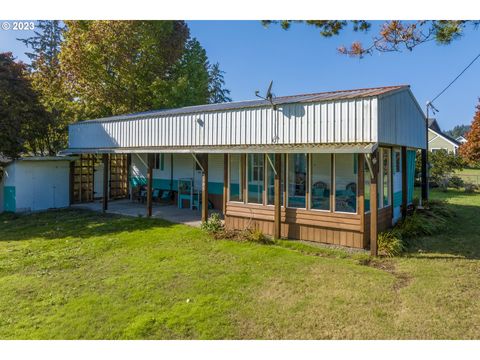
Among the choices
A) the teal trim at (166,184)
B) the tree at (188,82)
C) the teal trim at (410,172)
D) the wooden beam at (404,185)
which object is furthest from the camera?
the tree at (188,82)

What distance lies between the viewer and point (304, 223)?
8.83 metres

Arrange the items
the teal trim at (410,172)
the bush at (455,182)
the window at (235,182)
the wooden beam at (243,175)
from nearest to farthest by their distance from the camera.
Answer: the wooden beam at (243,175) < the window at (235,182) < the teal trim at (410,172) < the bush at (455,182)

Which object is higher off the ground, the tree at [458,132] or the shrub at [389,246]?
the tree at [458,132]

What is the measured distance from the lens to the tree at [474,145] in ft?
80.8

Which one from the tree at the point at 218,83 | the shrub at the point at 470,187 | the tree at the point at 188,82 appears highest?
the tree at the point at 218,83

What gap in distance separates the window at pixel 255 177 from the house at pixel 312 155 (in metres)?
0.03

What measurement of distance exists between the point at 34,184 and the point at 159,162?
5396 millimetres

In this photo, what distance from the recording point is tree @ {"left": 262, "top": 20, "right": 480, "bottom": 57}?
19.2 ft

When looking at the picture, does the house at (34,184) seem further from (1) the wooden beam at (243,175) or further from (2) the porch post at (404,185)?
(2) the porch post at (404,185)

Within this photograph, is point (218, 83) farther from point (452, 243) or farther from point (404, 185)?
point (452, 243)

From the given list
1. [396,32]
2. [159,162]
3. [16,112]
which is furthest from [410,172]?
[16,112]

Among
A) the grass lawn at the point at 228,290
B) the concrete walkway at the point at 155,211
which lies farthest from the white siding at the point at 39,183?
the grass lawn at the point at 228,290

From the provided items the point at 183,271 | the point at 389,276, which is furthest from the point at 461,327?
the point at 183,271
